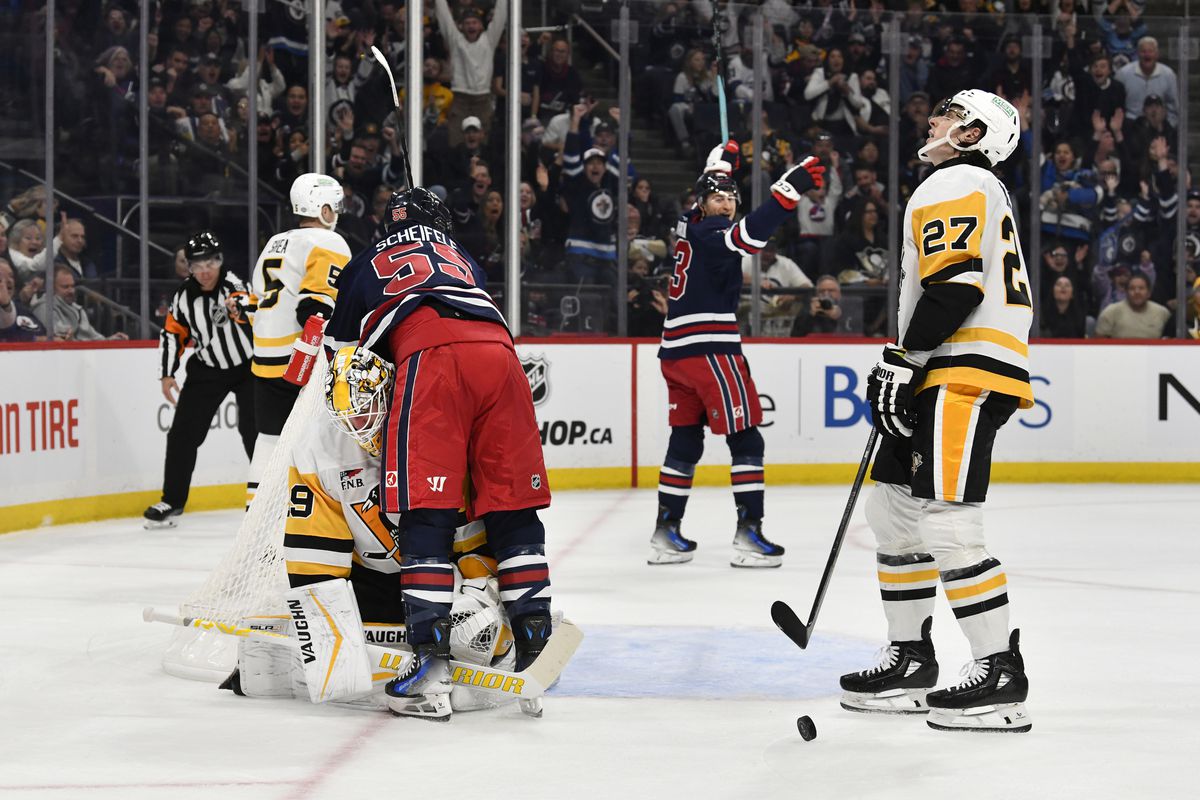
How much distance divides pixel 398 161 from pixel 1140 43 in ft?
14.7

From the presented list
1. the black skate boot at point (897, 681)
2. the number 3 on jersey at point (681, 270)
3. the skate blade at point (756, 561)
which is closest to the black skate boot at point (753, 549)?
the skate blade at point (756, 561)

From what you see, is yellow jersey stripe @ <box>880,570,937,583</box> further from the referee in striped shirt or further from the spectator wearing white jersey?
the spectator wearing white jersey

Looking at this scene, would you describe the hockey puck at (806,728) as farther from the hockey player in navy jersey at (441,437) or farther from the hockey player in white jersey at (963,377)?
the hockey player in navy jersey at (441,437)

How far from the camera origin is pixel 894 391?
313cm

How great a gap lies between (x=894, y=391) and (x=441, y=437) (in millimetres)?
932

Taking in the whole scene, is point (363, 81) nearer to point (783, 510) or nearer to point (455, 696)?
point (783, 510)

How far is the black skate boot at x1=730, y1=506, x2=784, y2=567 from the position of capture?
5602 millimetres

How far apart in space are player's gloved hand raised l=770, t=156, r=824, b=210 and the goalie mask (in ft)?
6.16

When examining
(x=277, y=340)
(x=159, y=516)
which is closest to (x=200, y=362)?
(x=159, y=516)

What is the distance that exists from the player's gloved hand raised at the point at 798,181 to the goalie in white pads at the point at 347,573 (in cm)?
191

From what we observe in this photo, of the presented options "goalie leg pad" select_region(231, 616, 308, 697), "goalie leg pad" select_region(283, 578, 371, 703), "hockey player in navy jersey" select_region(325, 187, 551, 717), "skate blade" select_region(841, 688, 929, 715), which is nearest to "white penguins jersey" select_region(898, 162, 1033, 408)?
"skate blade" select_region(841, 688, 929, 715)

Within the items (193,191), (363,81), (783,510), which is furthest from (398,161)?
(783,510)

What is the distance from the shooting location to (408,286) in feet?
11.0

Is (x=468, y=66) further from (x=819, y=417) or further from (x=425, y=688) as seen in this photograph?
(x=425, y=688)
